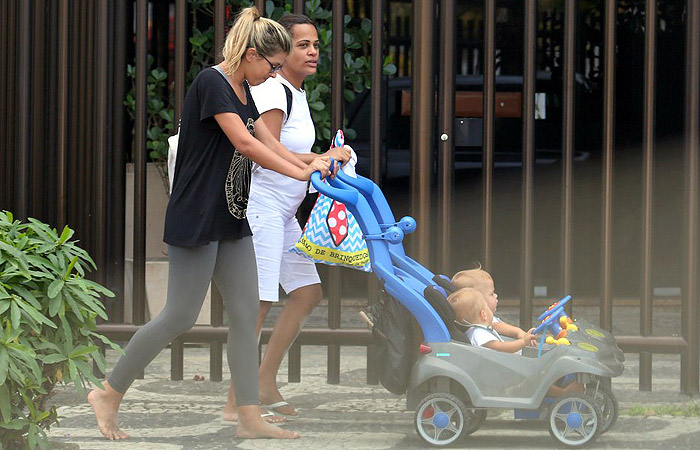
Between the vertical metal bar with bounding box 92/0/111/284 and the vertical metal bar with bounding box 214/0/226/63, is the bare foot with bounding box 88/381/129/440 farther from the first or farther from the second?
the vertical metal bar with bounding box 214/0/226/63

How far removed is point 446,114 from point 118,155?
5.08 feet

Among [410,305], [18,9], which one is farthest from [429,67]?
[18,9]

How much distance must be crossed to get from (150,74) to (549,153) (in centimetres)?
287

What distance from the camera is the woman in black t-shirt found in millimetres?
4598

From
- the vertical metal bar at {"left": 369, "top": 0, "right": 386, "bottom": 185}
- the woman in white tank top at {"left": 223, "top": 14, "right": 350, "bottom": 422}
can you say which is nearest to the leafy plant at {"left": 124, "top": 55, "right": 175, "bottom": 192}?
the vertical metal bar at {"left": 369, "top": 0, "right": 386, "bottom": 185}

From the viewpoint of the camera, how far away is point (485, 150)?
18.7 feet

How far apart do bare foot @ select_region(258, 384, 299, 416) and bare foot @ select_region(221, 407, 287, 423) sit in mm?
130

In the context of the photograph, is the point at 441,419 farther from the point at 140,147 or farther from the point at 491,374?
the point at 140,147

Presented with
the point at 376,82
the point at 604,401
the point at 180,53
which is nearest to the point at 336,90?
the point at 376,82

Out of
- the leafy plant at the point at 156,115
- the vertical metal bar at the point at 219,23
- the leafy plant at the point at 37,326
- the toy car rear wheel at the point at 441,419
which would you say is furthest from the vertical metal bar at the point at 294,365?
the leafy plant at the point at 156,115

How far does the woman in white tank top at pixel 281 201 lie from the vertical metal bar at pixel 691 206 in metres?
1.74

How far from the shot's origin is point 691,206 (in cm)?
564

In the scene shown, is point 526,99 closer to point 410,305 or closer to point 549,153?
point 410,305

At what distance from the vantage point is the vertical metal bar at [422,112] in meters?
5.75
